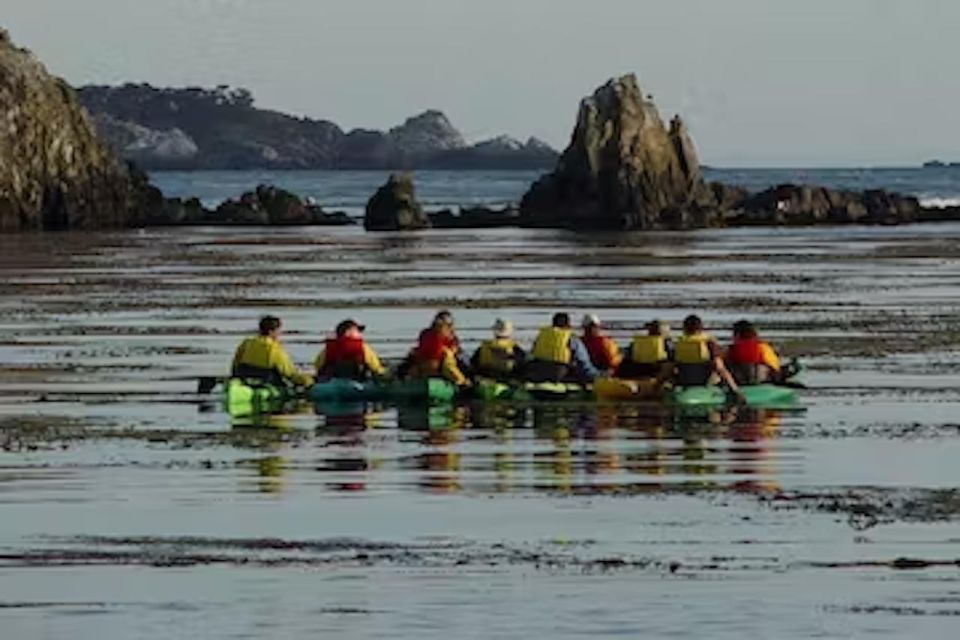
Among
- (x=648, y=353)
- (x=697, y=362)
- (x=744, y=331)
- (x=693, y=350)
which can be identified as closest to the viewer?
(x=697, y=362)

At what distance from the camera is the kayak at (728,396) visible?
45.9m

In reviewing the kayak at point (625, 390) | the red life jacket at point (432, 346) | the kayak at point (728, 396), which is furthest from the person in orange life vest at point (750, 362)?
the red life jacket at point (432, 346)

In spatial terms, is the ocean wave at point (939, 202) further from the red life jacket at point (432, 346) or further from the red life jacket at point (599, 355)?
the red life jacket at point (432, 346)

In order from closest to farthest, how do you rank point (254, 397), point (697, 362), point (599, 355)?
point (697, 362) → point (254, 397) → point (599, 355)

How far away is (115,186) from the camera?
15438 centimetres

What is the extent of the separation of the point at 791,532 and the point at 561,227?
116343mm

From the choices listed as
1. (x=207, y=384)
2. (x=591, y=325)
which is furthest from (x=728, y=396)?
(x=207, y=384)

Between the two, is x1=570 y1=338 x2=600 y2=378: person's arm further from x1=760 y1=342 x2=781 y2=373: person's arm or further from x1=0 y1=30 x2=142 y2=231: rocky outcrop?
x1=0 y1=30 x2=142 y2=231: rocky outcrop

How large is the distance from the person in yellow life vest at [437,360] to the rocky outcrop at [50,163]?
100 meters

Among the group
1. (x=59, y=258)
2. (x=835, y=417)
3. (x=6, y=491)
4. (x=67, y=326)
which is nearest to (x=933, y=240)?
(x=59, y=258)

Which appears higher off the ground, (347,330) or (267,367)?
(347,330)

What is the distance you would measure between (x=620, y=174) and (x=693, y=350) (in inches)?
3944

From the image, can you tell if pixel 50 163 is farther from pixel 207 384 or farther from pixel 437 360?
pixel 437 360

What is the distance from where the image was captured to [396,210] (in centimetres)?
14575
